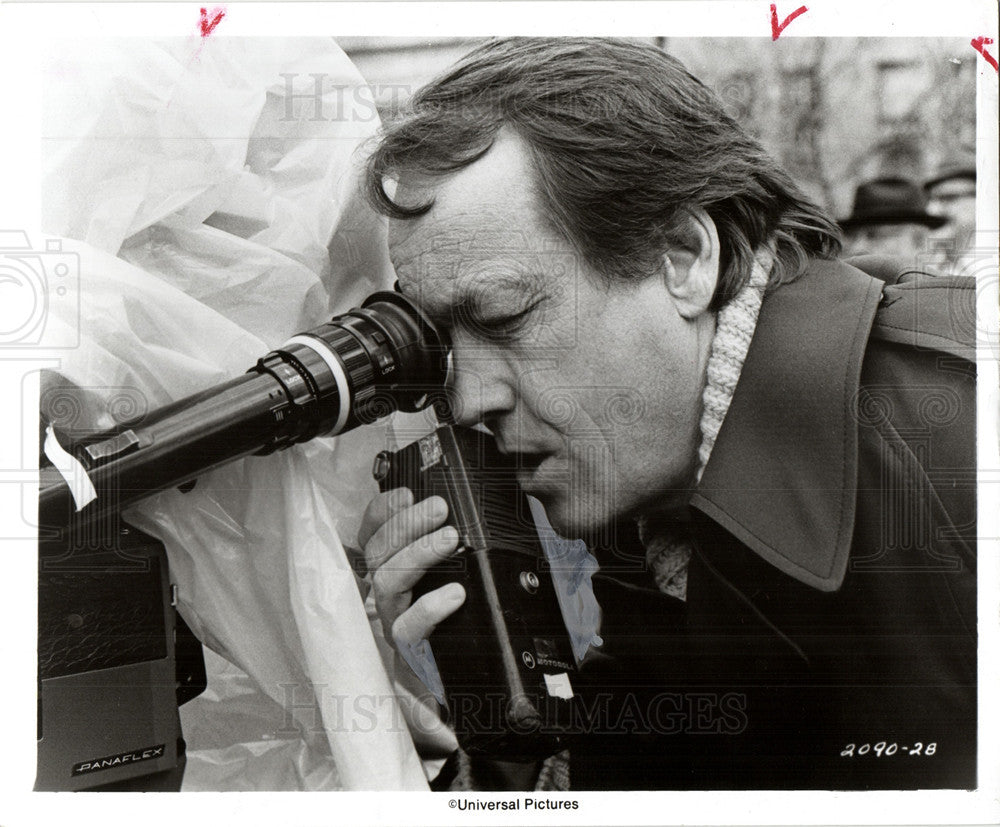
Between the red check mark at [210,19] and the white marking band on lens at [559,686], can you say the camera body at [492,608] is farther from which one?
the red check mark at [210,19]

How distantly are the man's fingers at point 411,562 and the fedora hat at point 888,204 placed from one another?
707 millimetres

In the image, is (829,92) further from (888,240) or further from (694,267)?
(694,267)

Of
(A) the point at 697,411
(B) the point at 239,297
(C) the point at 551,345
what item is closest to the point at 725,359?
(A) the point at 697,411

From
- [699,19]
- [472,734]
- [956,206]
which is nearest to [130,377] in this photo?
[472,734]

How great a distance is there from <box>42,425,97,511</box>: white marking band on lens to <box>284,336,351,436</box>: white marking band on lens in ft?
1.04

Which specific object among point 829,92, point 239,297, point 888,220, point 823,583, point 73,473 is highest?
point 829,92

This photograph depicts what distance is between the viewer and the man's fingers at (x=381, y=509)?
4.43ft

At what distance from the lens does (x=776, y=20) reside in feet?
4.45

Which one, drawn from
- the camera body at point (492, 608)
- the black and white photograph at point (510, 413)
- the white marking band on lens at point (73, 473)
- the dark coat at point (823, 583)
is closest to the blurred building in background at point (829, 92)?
the black and white photograph at point (510, 413)

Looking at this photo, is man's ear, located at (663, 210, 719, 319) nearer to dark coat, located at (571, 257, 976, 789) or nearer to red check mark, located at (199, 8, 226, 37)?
dark coat, located at (571, 257, 976, 789)

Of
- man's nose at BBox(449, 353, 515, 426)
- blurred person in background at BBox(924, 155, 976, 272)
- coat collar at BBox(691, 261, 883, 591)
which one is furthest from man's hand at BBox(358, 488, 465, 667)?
blurred person in background at BBox(924, 155, 976, 272)

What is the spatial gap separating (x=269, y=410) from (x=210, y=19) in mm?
574

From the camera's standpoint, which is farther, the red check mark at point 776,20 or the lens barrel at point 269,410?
the red check mark at point 776,20

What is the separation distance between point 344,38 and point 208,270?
38cm
